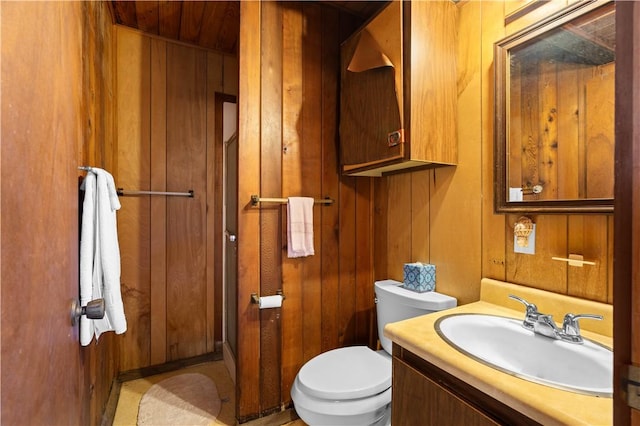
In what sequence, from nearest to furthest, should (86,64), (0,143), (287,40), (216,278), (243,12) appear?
(0,143)
(86,64)
(243,12)
(287,40)
(216,278)

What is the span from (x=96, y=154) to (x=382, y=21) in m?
1.49

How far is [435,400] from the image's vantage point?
0.82m

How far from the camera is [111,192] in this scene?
1167 millimetres

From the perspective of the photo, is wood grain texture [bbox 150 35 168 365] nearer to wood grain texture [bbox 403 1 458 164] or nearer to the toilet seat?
the toilet seat

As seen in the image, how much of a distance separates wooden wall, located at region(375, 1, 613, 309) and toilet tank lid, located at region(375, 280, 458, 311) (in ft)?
0.23

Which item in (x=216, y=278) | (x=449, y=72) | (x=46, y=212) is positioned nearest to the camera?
(x=46, y=212)

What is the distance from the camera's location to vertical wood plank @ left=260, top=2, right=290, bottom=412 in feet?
5.23

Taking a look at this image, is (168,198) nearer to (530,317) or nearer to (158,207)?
(158,207)

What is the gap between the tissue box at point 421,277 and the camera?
1.47 meters

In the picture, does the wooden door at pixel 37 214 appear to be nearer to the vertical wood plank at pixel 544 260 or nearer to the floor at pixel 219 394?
the floor at pixel 219 394

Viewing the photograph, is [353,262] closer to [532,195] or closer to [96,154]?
[532,195]

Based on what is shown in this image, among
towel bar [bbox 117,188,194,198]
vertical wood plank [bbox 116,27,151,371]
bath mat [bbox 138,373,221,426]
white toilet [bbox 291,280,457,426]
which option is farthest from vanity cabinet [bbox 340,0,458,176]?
bath mat [bbox 138,373,221,426]

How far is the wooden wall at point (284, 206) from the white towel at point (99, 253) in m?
0.55

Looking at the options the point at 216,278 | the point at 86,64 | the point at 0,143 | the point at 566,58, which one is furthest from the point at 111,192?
the point at 566,58
